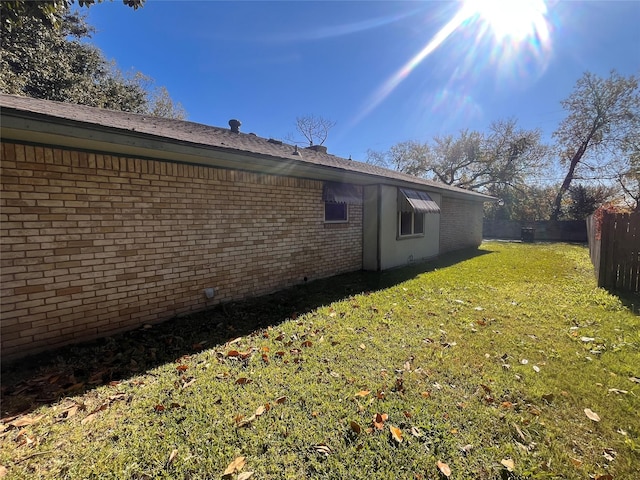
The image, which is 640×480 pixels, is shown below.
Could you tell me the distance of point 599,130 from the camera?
27.2m

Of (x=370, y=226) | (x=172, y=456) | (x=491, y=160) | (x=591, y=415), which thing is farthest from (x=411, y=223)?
(x=491, y=160)

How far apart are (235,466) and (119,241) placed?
3.86 m

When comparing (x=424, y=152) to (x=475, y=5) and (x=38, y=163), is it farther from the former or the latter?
(x=38, y=163)

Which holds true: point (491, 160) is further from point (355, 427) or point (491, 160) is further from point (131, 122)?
point (355, 427)

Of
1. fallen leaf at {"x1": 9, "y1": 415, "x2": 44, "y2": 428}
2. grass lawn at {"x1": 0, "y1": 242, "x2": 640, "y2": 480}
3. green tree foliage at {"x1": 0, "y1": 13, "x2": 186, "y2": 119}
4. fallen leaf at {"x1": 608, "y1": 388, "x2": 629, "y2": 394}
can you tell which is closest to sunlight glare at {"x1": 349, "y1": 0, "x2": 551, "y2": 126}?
grass lawn at {"x1": 0, "y1": 242, "x2": 640, "y2": 480}

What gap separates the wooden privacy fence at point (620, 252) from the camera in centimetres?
647

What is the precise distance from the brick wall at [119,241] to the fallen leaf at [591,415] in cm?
Answer: 549

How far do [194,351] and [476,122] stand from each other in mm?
36287

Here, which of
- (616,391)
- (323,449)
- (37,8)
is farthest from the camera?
(37,8)

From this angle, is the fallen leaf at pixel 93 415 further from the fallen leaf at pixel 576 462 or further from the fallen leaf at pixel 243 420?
the fallen leaf at pixel 576 462

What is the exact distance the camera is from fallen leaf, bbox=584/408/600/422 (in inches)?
101

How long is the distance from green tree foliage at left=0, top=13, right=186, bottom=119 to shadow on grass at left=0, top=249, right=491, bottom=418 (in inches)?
498

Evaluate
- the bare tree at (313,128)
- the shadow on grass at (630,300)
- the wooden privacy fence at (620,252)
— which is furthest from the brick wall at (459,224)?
the bare tree at (313,128)

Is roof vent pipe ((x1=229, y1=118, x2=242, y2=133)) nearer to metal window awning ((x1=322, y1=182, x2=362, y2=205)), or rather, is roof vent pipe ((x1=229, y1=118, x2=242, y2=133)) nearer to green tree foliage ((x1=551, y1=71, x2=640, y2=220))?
metal window awning ((x1=322, y1=182, x2=362, y2=205))
